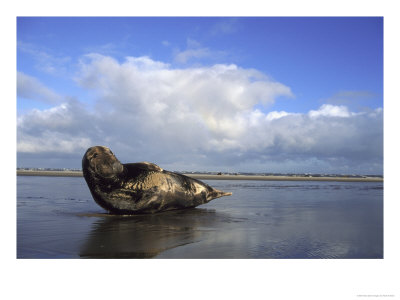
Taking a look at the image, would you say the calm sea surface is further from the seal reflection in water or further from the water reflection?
the seal reflection in water

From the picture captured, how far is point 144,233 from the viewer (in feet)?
15.5

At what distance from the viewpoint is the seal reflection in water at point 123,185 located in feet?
22.1

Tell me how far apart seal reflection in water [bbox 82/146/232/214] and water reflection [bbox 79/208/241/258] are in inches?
12.9

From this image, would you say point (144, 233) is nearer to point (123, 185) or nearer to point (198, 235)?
point (198, 235)

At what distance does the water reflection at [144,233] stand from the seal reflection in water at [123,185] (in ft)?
1.07

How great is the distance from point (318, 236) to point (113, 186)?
4.40m

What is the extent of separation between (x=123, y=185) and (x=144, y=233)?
2.32m

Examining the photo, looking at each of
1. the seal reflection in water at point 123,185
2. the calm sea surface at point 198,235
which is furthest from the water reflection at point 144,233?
the seal reflection in water at point 123,185

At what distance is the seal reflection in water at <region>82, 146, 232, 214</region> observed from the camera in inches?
265

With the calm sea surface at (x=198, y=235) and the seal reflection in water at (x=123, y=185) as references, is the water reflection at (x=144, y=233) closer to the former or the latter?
the calm sea surface at (x=198, y=235)
